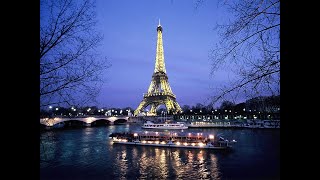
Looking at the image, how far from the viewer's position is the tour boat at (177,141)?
3753cm

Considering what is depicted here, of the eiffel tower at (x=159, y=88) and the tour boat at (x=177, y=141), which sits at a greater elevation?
the eiffel tower at (x=159, y=88)

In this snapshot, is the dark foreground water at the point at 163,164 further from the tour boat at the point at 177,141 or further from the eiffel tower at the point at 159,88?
the eiffel tower at the point at 159,88

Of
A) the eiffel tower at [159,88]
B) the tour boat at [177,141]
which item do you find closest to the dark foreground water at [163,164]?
the tour boat at [177,141]

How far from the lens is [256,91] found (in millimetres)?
3295

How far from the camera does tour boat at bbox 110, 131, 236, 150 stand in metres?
37.5

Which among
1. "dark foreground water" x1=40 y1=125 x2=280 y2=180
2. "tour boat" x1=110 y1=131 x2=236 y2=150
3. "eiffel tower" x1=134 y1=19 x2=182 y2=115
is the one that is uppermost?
"eiffel tower" x1=134 y1=19 x2=182 y2=115

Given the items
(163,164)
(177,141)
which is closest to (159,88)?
(177,141)

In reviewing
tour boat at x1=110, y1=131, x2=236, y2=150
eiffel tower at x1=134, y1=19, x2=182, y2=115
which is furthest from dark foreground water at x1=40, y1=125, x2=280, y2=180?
eiffel tower at x1=134, y1=19, x2=182, y2=115

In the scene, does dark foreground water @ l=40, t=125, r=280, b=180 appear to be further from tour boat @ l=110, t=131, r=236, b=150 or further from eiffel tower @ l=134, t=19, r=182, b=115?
eiffel tower @ l=134, t=19, r=182, b=115

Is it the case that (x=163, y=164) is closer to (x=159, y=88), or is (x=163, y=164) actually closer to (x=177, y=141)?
(x=177, y=141)
